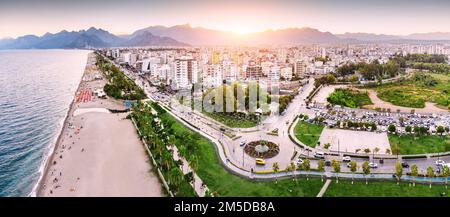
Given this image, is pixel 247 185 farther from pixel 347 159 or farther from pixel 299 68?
pixel 299 68

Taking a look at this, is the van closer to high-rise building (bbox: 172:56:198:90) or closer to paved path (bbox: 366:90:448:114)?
paved path (bbox: 366:90:448:114)

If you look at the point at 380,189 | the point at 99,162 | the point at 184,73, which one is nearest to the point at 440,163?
the point at 380,189

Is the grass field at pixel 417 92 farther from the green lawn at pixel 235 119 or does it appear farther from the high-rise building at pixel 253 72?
the high-rise building at pixel 253 72

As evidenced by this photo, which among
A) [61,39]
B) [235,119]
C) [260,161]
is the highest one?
[61,39]
